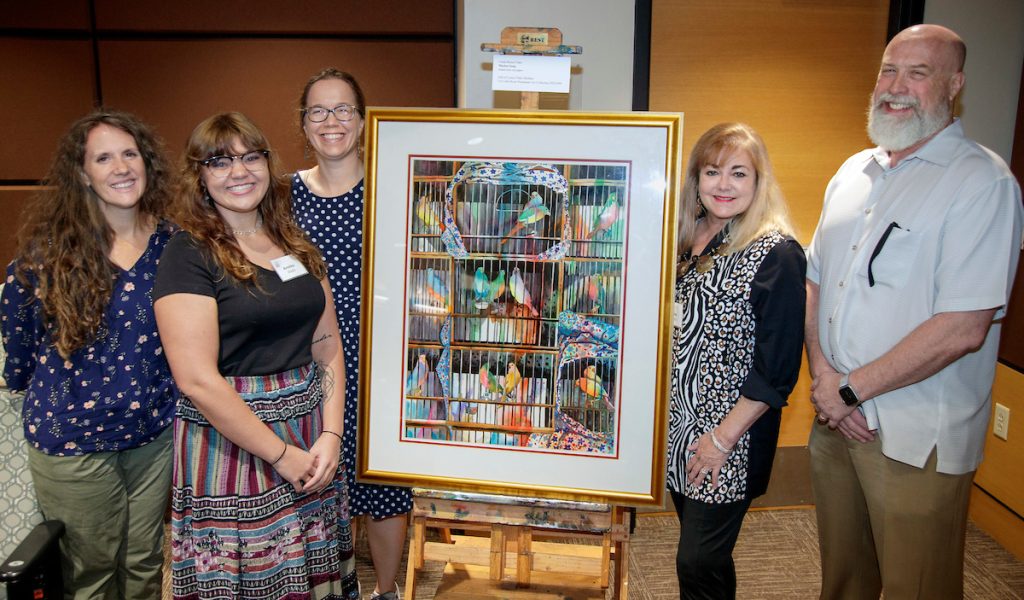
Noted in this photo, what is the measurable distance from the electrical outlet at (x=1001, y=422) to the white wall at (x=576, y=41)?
1972mm

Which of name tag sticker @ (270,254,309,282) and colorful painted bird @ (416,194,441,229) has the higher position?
colorful painted bird @ (416,194,441,229)

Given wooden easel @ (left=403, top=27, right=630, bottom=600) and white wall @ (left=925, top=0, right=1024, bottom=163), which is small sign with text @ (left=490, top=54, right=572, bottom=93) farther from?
white wall @ (left=925, top=0, right=1024, bottom=163)

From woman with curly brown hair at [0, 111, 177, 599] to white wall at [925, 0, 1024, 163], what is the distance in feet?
10.1

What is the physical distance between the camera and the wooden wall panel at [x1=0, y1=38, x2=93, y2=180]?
9.59ft

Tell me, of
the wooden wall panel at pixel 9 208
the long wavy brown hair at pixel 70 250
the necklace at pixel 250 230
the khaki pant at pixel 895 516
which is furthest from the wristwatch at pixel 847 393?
the wooden wall panel at pixel 9 208

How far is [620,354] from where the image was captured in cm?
169

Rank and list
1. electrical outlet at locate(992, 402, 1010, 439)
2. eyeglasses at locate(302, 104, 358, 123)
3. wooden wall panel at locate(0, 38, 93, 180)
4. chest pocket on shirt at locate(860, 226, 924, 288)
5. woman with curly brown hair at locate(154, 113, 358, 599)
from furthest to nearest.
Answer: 1. wooden wall panel at locate(0, 38, 93, 180)
2. electrical outlet at locate(992, 402, 1010, 439)
3. eyeglasses at locate(302, 104, 358, 123)
4. chest pocket on shirt at locate(860, 226, 924, 288)
5. woman with curly brown hair at locate(154, 113, 358, 599)

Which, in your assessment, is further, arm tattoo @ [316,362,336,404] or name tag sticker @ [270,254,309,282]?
arm tattoo @ [316,362,336,404]

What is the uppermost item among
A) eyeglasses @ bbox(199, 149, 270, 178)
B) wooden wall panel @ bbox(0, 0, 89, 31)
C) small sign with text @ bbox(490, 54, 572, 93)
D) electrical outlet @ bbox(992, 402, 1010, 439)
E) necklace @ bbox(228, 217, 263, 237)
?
wooden wall panel @ bbox(0, 0, 89, 31)

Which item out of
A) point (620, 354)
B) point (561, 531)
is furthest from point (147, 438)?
point (620, 354)

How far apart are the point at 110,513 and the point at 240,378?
0.61 m

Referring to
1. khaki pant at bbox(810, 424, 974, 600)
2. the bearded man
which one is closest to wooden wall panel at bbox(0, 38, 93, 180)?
the bearded man

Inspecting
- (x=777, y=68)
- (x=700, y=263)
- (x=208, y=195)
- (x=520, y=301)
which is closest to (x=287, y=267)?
(x=208, y=195)

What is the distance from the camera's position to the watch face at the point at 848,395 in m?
1.77
